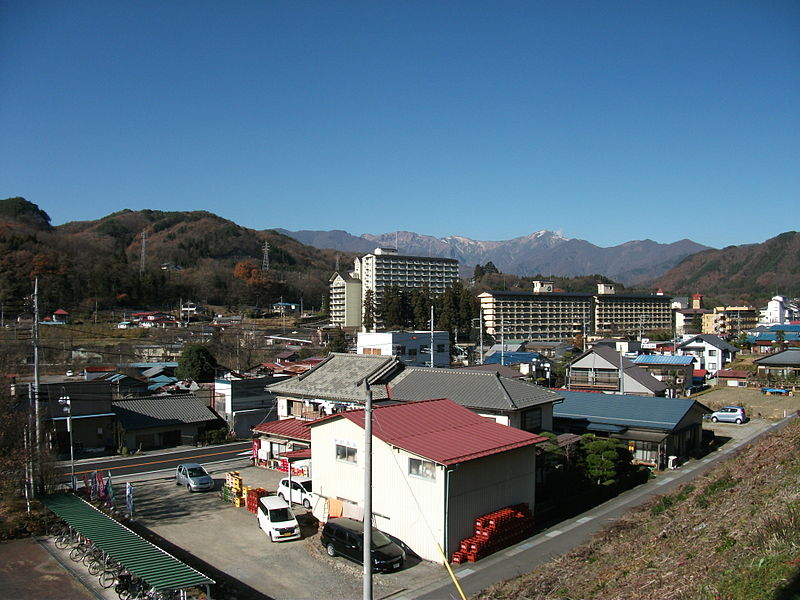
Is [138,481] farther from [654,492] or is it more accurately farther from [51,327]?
[51,327]

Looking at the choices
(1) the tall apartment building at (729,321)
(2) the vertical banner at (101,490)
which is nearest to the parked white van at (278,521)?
A: (2) the vertical banner at (101,490)

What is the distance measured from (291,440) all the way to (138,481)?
17.1ft

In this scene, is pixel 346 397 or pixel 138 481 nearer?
pixel 138 481

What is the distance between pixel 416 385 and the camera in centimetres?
2119

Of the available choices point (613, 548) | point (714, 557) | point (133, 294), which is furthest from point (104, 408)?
point (133, 294)

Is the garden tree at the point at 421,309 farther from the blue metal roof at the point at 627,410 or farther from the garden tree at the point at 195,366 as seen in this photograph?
the blue metal roof at the point at 627,410

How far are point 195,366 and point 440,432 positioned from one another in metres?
27.2

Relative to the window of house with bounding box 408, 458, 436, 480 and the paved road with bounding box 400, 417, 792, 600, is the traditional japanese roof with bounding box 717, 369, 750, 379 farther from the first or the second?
the window of house with bounding box 408, 458, 436, 480

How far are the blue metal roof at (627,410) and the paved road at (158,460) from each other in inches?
537

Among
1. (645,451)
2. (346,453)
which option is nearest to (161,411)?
(346,453)

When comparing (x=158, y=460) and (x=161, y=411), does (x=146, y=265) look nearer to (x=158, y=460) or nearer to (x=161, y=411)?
(x=161, y=411)

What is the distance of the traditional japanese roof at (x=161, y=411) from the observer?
2512 cm

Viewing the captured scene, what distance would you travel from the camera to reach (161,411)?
26344 mm

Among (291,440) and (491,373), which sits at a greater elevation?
(491,373)
